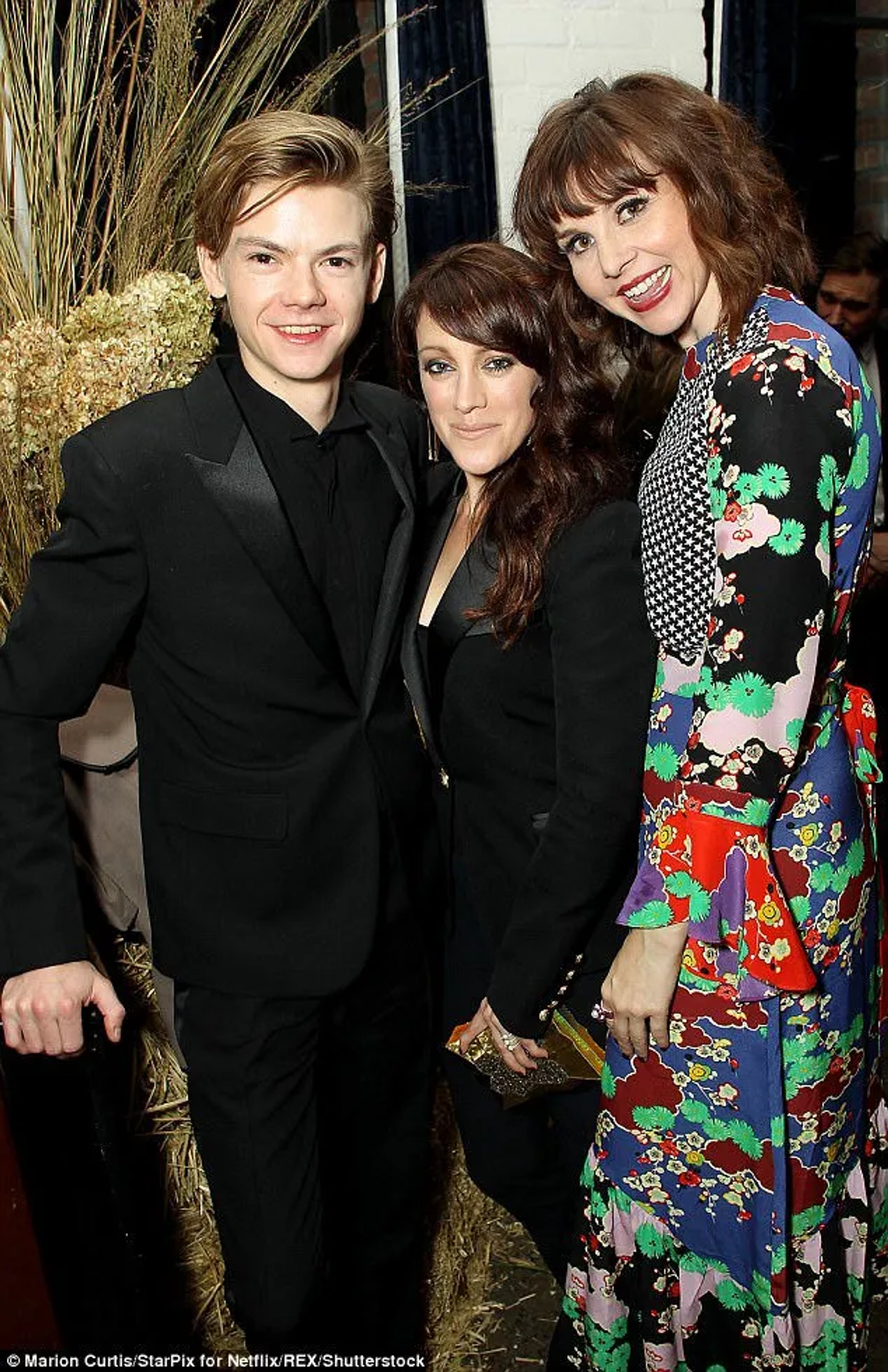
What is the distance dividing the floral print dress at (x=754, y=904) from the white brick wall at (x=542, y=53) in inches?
92.5

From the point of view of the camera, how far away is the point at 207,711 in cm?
151

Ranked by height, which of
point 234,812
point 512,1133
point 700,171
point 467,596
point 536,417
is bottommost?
point 512,1133

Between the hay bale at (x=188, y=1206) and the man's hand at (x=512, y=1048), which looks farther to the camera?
the hay bale at (x=188, y=1206)

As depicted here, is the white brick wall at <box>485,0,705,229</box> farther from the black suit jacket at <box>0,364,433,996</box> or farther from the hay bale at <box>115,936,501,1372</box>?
the hay bale at <box>115,936,501,1372</box>

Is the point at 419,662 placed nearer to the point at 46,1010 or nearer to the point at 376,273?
the point at 376,273

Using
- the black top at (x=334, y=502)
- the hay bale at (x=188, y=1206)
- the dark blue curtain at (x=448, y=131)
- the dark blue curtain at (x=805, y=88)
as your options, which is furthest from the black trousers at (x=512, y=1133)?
the dark blue curtain at (x=805, y=88)

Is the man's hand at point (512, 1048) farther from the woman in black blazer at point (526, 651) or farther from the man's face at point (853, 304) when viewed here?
the man's face at point (853, 304)

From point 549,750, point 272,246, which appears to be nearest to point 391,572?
point 549,750

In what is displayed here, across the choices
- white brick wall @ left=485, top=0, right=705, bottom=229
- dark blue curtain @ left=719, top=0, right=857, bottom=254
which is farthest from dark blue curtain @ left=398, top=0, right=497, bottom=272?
dark blue curtain @ left=719, top=0, right=857, bottom=254

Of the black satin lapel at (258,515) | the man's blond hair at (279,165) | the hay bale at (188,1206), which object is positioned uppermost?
the man's blond hair at (279,165)

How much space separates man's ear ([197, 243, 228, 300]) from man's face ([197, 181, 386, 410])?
0.03 m

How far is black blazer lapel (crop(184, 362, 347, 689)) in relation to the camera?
146 centimetres

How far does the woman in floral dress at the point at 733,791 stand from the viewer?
1293 millimetres

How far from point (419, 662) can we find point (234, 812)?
1.05 ft
